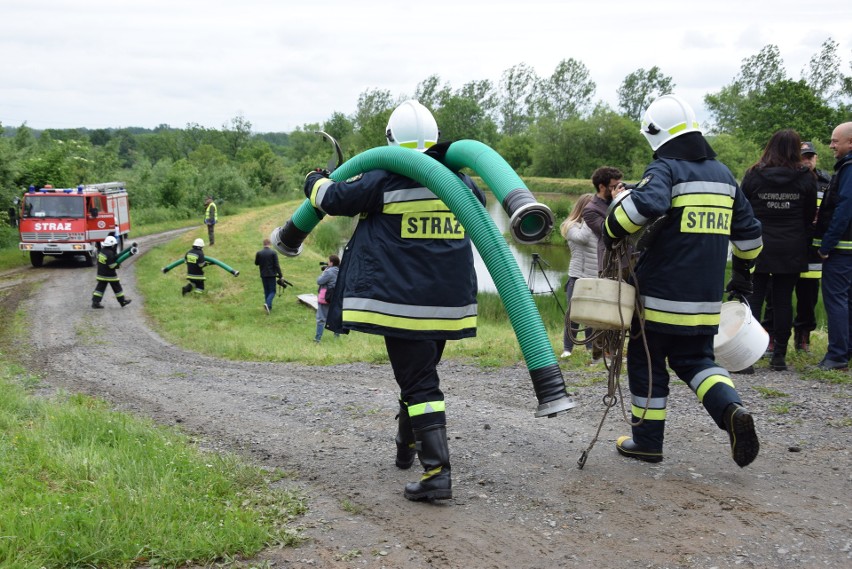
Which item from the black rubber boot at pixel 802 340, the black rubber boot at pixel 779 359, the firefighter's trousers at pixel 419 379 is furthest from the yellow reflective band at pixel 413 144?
the black rubber boot at pixel 802 340

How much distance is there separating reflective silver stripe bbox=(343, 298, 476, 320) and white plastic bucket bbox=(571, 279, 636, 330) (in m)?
0.75

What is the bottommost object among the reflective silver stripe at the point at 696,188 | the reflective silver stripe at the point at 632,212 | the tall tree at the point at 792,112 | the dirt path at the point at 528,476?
the dirt path at the point at 528,476

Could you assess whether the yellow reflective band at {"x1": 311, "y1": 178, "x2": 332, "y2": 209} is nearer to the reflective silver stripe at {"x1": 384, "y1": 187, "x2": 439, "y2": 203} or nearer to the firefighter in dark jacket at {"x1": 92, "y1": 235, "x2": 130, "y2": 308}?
the reflective silver stripe at {"x1": 384, "y1": 187, "x2": 439, "y2": 203}

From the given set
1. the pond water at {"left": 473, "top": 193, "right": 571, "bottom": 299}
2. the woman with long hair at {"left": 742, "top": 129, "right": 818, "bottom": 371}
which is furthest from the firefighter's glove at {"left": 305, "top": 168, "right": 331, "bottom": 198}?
the pond water at {"left": 473, "top": 193, "right": 571, "bottom": 299}

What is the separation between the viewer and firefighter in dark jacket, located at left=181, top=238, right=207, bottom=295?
19.0m

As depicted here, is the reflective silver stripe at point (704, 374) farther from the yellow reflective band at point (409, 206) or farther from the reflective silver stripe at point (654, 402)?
the yellow reflective band at point (409, 206)

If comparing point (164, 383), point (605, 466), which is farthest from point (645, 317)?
point (164, 383)

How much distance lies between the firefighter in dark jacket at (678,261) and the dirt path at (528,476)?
487 millimetres

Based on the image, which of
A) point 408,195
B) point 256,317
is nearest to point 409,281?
point 408,195

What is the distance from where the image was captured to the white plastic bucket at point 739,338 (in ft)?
16.8

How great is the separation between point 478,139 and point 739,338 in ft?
195

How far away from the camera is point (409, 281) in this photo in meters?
4.30

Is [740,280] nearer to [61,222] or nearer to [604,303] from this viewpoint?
[604,303]

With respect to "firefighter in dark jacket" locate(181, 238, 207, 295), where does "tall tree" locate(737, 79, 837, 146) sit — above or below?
above
